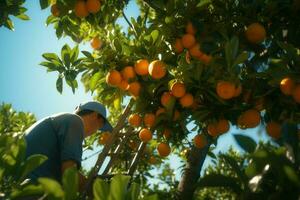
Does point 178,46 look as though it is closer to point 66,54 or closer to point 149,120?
point 149,120

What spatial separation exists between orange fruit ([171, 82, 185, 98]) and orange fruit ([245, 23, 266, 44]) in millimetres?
582

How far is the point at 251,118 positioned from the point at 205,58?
0.52 meters

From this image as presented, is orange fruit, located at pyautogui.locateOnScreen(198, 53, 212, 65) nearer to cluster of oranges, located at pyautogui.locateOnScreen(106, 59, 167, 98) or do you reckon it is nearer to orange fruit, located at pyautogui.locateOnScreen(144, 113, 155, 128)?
cluster of oranges, located at pyautogui.locateOnScreen(106, 59, 167, 98)

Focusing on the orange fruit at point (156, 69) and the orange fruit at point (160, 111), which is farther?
the orange fruit at point (160, 111)

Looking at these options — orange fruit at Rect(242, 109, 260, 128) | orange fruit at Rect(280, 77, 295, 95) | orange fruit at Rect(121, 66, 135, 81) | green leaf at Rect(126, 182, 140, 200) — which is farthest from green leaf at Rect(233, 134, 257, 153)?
orange fruit at Rect(121, 66, 135, 81)

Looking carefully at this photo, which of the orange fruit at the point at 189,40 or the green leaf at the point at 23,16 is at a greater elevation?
the green leaf at the point at 23,16

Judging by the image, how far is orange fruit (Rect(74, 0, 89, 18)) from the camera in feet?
10.2

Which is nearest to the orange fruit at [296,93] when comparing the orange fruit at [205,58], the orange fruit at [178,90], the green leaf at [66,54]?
the orange fruit at [205,58]

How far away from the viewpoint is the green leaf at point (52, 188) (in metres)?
1.30

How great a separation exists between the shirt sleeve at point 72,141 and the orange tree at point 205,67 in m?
0.46

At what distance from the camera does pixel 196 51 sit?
2670mm

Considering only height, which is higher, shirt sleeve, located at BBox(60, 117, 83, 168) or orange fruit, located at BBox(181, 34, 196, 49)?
orange fruit, located at BBox(181, 34, 196, 49)

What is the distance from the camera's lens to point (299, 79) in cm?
233

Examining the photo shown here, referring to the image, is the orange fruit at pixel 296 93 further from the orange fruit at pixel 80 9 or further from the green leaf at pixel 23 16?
the green leaf at pixel 23 16
